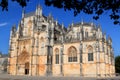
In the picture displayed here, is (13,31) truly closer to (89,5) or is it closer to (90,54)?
(90,54)

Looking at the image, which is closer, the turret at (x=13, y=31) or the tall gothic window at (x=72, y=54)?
the tall gothic window at (x=72, y=54)

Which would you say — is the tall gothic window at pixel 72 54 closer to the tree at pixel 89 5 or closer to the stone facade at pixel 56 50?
the stone facade at pixel 56 50

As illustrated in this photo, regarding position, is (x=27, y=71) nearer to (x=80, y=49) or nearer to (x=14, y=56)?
(x=14, y=56)

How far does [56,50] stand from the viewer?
4891 centimetres

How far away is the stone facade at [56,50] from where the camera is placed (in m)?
43.4

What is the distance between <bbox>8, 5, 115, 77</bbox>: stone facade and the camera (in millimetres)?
43438

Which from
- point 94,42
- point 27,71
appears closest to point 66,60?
point 94,42

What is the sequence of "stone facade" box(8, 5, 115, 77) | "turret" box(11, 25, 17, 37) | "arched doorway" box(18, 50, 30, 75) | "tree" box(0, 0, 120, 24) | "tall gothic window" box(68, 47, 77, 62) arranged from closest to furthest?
"tree" box(0, 0, 120, 24)
"stone facade" box(8, 5, 115, 77)
"tall gothic window" box(68, 47, 77, 62)
"arched doorway" box(18, 50, 30, 75)
"turret" box(11, 25, 17, 37)

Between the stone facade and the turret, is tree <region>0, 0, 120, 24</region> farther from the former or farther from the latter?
the turret

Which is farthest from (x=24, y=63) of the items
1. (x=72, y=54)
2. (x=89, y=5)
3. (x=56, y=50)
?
(x=89, y=5)

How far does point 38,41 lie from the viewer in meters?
50.9

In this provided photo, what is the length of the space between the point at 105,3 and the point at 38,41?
43.9 metres

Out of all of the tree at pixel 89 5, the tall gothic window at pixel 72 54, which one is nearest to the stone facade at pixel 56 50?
the tall gothic window at pixel 72 54

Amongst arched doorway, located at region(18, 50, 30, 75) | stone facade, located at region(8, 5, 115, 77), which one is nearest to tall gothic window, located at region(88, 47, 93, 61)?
stone facade, located at region(8, 5, 115, 77)
